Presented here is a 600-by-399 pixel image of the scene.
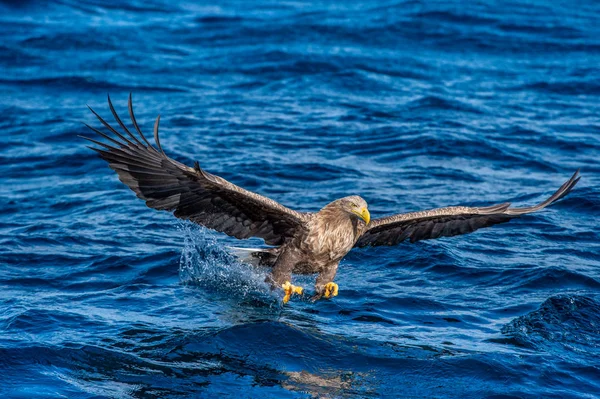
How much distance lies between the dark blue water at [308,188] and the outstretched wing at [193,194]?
849mm

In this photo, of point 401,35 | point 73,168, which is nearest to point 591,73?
point 401,35

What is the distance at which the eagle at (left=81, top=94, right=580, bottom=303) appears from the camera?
7.78m

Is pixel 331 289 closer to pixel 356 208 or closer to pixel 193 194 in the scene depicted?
pixel 356 208

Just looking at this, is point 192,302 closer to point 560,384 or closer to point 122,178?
point 122,178

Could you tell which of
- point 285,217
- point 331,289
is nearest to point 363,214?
point 285,217

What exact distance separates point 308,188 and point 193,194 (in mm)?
4396

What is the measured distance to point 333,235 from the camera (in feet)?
28.1

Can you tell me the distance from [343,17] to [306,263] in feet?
45.3

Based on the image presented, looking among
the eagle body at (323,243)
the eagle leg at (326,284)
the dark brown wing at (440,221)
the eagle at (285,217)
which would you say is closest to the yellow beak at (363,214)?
the eagle at (285,217)

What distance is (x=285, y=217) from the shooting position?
859 centimetres

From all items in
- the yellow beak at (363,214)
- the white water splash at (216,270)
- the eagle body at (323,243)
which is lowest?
the white water splash at (216,270)

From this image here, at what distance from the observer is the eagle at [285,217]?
25.5ft

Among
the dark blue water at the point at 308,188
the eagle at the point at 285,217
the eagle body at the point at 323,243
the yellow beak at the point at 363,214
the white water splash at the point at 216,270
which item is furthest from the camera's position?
the white water splash at the point at 216,270

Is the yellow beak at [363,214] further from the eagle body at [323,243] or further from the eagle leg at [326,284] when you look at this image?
the eagle leg at [326,284]
